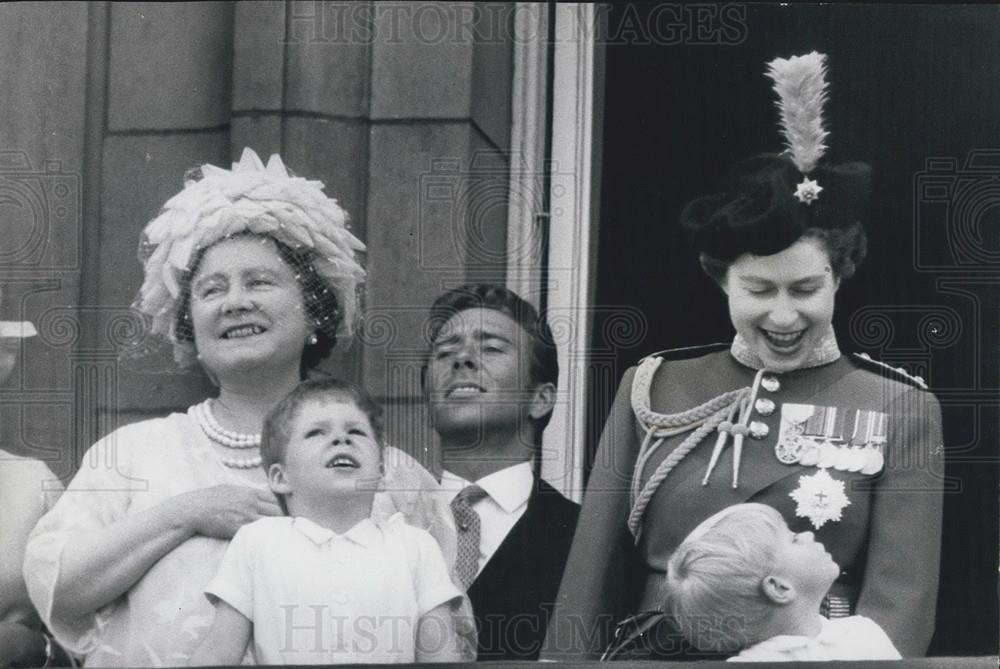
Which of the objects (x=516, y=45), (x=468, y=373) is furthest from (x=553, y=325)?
(x=516, y=45)

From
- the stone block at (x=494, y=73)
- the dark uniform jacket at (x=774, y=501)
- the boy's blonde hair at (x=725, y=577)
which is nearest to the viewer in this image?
the boy's blonde hair at (x=725, y=577)

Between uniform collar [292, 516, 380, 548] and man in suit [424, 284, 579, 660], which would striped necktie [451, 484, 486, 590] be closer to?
man in suit [424, 284, 579, 660]

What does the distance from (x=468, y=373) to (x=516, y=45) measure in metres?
0.81

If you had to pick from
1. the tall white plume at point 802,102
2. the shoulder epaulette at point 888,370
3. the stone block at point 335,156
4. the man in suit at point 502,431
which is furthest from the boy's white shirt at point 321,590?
the tall white plume at point 802,102

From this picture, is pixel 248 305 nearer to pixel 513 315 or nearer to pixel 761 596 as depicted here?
pixel 513 315

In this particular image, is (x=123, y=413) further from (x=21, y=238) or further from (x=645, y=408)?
(x=645, y=408)

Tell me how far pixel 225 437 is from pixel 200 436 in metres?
0.07

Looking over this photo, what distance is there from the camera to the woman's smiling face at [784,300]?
16.3 ft

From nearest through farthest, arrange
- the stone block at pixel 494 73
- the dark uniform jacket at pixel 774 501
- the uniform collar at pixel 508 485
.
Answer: the dark uniform jacket at pixel 774 501, the uniform collar at pixel 508 485, the stone block at pixel 494 73

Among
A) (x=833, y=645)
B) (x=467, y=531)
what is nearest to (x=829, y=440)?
(x=833, y=645)

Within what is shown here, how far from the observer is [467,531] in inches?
197

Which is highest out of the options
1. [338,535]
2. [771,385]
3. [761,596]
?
[771,385]

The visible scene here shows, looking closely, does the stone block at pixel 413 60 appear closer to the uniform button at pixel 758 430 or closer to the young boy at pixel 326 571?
the young boy at pixel 326 571

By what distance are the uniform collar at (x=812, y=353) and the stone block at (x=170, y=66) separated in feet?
4.42
